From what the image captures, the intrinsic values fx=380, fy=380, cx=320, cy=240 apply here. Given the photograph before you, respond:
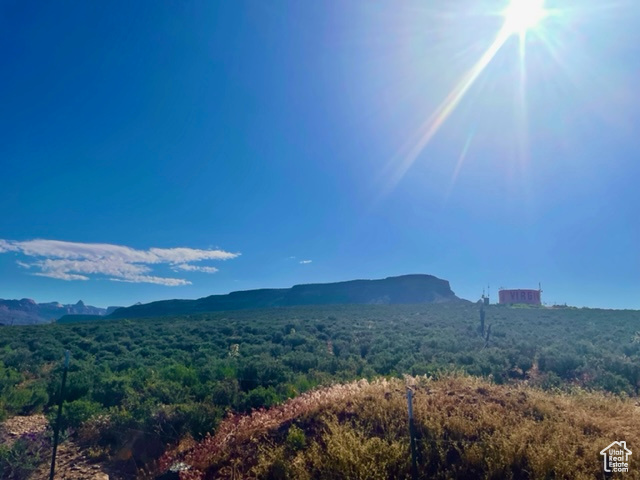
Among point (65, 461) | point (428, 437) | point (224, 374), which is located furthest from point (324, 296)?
point (428, 437)

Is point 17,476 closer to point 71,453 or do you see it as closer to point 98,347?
point 71,453

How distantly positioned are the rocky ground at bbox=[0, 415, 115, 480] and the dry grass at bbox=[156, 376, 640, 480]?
1.26 m

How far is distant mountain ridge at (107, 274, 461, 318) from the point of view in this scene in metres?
89.5

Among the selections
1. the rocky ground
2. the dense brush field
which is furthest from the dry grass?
the rocky ground

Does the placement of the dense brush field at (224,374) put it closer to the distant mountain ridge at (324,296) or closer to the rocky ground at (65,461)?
the rocky ground at (65,461)

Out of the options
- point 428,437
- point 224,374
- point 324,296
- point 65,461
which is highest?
point 428,437

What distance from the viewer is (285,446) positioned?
5.84 metres

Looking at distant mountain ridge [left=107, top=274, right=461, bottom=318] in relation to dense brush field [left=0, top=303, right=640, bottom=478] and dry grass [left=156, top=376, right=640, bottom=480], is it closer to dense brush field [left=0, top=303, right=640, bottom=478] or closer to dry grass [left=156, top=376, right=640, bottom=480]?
dense brush field [left=0, top=303, right=640, bottom=478]

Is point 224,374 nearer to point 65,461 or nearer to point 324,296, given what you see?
point 65,461

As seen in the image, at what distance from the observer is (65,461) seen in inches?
286

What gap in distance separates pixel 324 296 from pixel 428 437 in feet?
303

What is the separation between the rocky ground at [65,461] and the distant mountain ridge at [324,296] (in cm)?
8082

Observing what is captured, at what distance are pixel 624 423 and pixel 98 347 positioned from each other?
22.4 meters

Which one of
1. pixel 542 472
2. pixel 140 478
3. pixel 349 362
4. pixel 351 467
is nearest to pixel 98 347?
pixel 349 362
